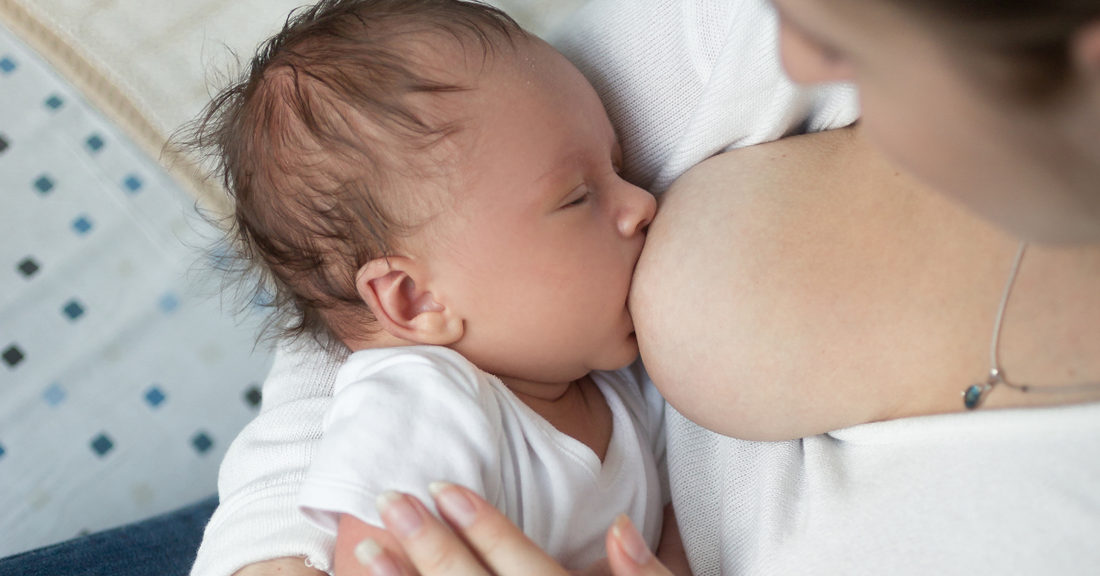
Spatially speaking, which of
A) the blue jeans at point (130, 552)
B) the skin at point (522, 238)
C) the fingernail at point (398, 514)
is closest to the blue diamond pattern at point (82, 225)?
the blue jeans at point (130, 552)

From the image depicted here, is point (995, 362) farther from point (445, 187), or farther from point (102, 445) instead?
point (102, 445)

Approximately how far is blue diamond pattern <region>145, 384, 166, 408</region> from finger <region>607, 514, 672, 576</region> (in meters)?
1.21

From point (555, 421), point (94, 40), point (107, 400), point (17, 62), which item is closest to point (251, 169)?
point (555, 421)

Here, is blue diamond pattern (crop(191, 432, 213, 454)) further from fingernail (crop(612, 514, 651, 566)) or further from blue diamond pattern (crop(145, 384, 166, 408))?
fingernail (crop(612, 514, 651, 566))

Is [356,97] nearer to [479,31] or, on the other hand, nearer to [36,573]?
[479,31]

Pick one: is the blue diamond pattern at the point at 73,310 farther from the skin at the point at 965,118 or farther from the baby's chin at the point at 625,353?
the skin at the point at 965,118

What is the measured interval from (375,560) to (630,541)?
230 mm

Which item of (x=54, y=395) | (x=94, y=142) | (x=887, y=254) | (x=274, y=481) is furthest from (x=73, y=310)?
(x=887, y=254)

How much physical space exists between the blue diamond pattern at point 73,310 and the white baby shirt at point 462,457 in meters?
0.95

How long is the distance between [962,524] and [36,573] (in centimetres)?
112

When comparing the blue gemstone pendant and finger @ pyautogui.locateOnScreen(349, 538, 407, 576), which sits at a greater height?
finger @ pyautogui.locateOnScreen(349, 538, 407, 576)

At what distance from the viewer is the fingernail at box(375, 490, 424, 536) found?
2.19ft

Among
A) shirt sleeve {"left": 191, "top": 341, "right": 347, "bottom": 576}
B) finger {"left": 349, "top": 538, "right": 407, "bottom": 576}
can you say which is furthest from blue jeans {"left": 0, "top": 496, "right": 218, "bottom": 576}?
finger {"left": 349, "top": 538, "right": 407, "bottom": 576}

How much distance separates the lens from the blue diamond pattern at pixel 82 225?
1.62 m
